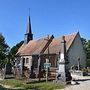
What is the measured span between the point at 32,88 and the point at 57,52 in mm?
23613

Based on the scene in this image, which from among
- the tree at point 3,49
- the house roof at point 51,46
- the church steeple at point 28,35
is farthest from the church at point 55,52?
the church steeple at point 28,35

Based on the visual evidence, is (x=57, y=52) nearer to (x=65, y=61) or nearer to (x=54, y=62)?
(x=54, y=62)

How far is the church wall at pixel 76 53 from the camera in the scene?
47222 millimetres

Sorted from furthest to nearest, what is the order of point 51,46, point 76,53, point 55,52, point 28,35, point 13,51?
1. point 13,51
2. point 28,35
3. point 51,46
4. point 76,53
5. point 55,52

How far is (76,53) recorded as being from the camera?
159 ft

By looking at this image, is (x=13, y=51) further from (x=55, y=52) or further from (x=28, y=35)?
(x=55, y=52)

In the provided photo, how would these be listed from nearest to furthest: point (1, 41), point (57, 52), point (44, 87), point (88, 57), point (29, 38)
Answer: point (44, 87)
point (57, 52)
point (88, 57)
point (1, 41)
point (29, 38)

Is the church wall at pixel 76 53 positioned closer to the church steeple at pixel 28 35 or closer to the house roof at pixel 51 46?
the house roof at pixel 51 46

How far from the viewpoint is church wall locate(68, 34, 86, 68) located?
47222 millimetres

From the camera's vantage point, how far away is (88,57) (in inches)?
2012

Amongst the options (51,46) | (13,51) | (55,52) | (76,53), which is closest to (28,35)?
(13,51)

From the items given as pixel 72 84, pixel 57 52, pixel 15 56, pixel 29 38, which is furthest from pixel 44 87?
pixel 29 38

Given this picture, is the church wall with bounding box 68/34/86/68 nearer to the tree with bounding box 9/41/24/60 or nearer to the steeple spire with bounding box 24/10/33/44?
the tree with bounding box 9/41/24/60

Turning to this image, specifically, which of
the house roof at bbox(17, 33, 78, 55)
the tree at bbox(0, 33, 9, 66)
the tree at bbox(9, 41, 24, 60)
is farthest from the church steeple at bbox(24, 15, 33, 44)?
the tree at bbox(0, 33, 9, 66)
